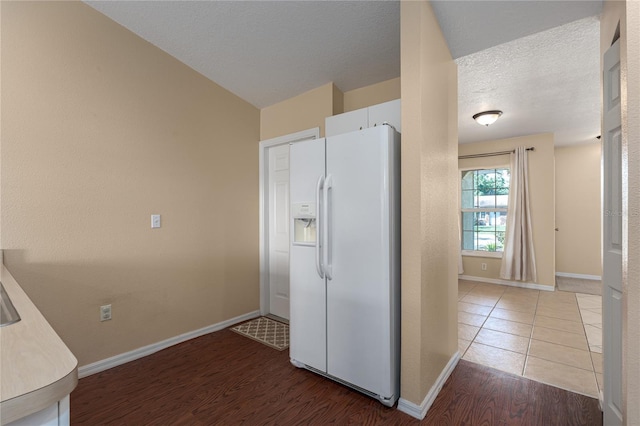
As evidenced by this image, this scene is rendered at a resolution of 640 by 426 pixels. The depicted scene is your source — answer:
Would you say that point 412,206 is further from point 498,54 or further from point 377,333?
point 498,54

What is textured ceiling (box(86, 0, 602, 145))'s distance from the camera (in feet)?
6.26

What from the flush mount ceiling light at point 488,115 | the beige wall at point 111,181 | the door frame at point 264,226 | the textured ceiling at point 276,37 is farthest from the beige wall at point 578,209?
the beige wall at point 111,181

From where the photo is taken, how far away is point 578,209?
17.1 feet

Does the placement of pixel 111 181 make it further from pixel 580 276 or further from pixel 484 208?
pixel 580 276

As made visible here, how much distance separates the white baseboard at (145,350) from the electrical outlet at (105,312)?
32 cm

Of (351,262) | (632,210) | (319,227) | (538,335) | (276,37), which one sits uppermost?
(276,37)

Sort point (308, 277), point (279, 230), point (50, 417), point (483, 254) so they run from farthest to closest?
point (483, 254), point (279, 230), point (308, 277), point (50, 417)

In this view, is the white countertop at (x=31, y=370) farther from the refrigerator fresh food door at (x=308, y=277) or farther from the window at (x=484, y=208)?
the window at (x=484, y=208)

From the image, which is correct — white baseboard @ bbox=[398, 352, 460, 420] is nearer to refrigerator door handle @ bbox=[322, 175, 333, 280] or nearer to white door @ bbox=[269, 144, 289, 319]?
refrigerator door handle @ bbox=[322, 175, 333, 280]

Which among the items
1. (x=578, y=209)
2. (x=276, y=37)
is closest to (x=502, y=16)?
(x=276, y=37)

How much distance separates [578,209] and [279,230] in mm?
5637

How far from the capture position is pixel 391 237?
5.68ft

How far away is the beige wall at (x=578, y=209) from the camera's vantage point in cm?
506

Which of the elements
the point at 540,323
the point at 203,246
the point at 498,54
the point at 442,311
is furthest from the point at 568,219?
the point at 203,246
